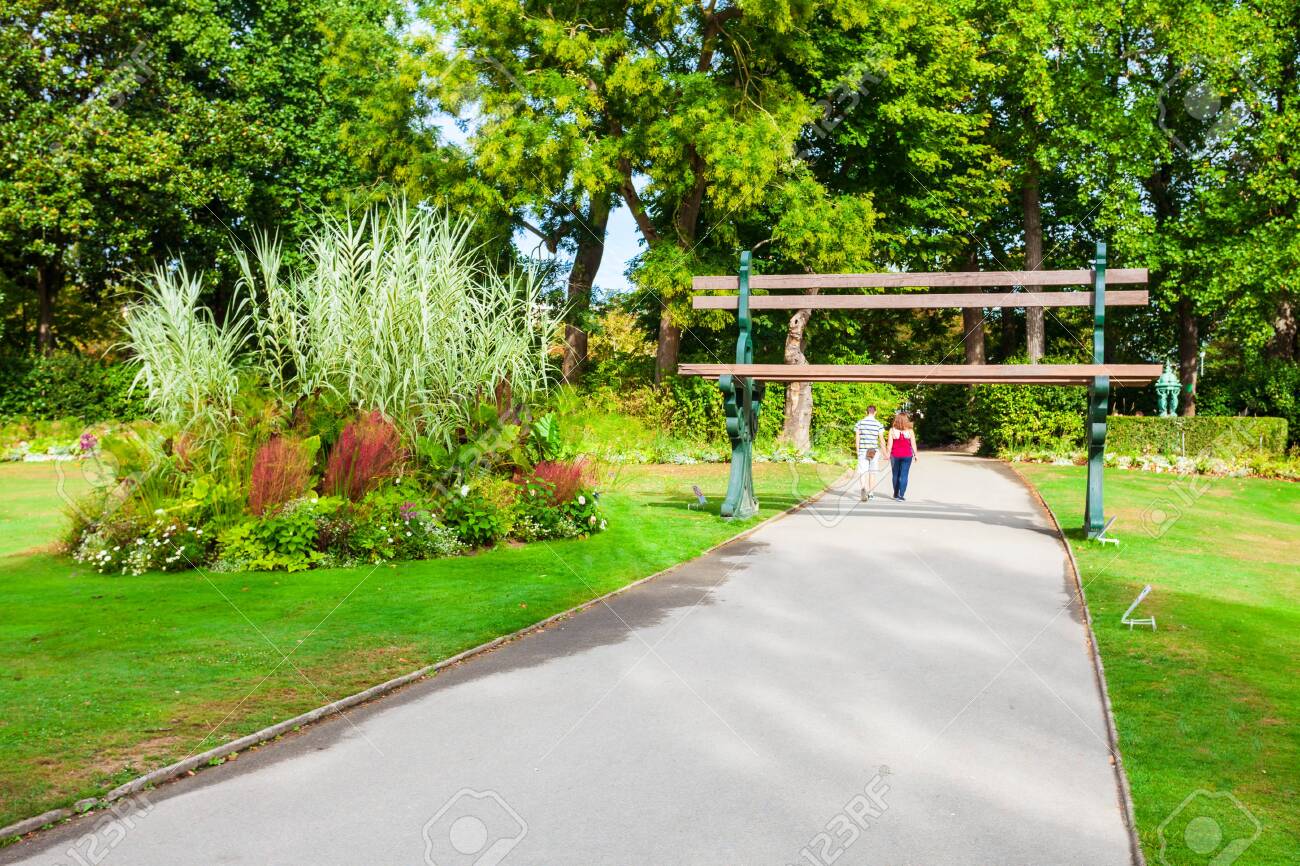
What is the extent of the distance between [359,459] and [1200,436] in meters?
21.2

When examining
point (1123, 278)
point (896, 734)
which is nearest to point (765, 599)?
point (896, 734)

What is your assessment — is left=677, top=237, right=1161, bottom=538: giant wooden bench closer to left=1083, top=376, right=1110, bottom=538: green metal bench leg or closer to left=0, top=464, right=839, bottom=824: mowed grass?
left=1083, top=376, right=1110, bottom=538: green metal bench leg

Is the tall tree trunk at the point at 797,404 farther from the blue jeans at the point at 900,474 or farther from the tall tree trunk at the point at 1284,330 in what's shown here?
the tall tree trunk at the point at 1284,330

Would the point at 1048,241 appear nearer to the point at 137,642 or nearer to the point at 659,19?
the point at 659,19

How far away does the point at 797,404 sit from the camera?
81.8 feet

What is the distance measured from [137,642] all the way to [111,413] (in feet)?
74.4

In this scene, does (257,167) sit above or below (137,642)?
above

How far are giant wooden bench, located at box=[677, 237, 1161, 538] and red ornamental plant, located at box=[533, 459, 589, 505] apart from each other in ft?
5.58

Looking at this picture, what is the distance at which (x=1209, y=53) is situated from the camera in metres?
27.1

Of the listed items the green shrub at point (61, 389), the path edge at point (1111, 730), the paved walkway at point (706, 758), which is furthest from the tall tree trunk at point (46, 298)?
the path edge at point (1111, 730)

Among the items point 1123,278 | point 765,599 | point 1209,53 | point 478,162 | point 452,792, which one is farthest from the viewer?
point 1209,53

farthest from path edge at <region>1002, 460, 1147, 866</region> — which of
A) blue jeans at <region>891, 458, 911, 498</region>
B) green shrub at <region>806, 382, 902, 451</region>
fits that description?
green shrub at <region>806, 382, 902, 451</region>

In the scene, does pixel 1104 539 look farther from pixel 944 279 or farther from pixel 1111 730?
pixel 1111 730

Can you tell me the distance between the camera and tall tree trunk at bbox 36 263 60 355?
96.3 feet
